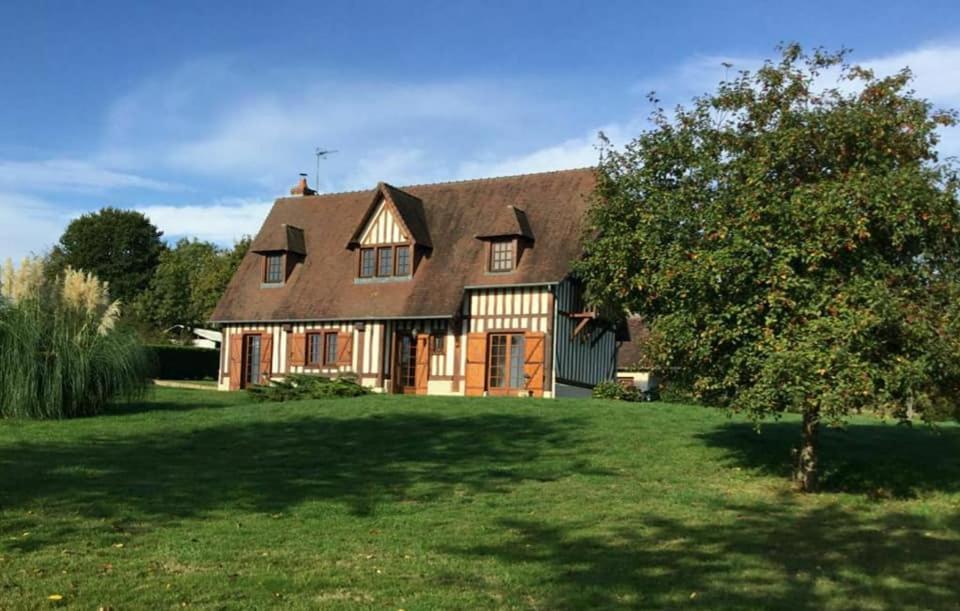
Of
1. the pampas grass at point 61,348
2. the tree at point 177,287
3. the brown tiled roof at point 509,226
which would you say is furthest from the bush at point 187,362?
the pampas grass at point 61,348

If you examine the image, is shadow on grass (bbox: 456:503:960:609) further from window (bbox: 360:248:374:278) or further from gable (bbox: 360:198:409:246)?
window (bbox: 360:248:374:278)

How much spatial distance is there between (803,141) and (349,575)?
6944 millimetres

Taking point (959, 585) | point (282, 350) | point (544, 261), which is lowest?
point (959, 585)

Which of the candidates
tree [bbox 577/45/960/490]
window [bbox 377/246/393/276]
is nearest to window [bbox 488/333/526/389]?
window [bbox 377/246/393/276]

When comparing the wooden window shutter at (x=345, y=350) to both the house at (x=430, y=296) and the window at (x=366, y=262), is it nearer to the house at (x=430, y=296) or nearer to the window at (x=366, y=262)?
the house at (x=430, y=296)

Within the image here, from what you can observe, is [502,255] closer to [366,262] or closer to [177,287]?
[366,262]

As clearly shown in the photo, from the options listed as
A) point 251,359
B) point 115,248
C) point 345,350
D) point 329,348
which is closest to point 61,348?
point 345,350

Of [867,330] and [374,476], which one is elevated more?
[867,330]

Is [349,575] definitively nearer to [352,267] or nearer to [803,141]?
[803,141]

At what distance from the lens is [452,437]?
13859 millimetres

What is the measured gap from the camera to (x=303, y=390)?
2053 cm

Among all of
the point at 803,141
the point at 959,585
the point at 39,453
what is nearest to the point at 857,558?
the point at 959,585

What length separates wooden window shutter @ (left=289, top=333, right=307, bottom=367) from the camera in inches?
1030

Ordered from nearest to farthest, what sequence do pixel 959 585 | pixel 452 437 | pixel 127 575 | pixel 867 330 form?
pixel 127 575 → pixel 959 585 → pixel 867 330 → pixel 452 437
